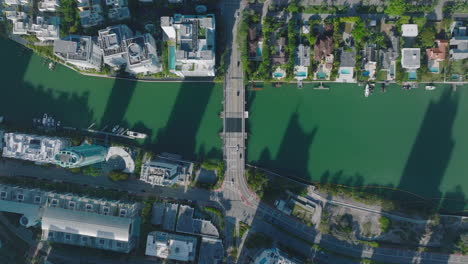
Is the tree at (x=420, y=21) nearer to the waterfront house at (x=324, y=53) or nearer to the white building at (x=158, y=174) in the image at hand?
the waterfront house at (x=324, y=53)

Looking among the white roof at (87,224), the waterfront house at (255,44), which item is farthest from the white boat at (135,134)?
the waterfront house at (255,44)

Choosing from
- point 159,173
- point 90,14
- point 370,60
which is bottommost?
point 159,173

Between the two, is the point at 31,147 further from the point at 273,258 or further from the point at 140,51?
the point at 273,258

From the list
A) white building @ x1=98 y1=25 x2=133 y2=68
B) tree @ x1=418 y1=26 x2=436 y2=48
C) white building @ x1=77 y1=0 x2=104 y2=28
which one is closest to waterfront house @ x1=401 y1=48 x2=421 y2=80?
tree @ x1=418 y1=26 x2=436 y2=48

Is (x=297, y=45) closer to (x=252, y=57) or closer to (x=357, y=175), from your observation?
(x=252, y=57)

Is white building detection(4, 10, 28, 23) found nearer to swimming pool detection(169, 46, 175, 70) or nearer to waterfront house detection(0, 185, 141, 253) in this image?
swimming pool detection(169, 46, 175, 70)

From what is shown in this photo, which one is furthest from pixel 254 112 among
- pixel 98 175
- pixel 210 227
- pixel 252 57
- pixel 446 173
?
pixel 446 173

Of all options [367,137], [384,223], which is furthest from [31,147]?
[384,223]
